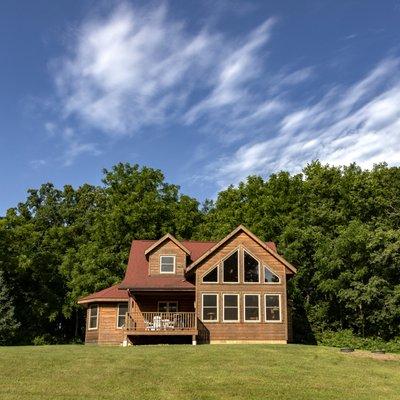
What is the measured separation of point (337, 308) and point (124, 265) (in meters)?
17.6

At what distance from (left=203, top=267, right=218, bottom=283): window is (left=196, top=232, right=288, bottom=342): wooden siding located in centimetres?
18

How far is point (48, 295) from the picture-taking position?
45.6 metres

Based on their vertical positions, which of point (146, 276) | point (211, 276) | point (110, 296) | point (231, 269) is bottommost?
point (110, 296)

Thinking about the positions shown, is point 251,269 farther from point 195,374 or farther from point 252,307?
point 195,374

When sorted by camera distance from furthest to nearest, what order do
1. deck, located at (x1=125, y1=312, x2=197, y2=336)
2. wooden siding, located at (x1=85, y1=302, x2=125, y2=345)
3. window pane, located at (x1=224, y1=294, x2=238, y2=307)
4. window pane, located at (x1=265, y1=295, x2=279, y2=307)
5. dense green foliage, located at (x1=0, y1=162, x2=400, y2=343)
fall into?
1. dense green foliage, located at (x1=0, y1=162, x2=400, y2=343)
2. wooden siding, located at (x1=85, y1=302, x2=125, y2=345)
3. window pane, located at (x1=265, y1=295, x2=279, y2=307)
4. window pane, located at (x1=224, y1=294, x2=238, y2=307)
5. deck, located at (x1=125, y1=312, x2=197, y2=336)

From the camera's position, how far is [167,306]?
102ft

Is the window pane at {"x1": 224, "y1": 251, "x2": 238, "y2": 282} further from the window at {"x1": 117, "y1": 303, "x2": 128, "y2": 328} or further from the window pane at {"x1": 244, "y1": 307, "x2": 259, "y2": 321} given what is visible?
the window at {"x1": 117, "y1": 303, "x2": 128, "y2": 328}

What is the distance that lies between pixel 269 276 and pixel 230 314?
3.13 meters

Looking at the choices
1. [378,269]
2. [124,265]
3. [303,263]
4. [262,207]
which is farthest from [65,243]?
[378,269]

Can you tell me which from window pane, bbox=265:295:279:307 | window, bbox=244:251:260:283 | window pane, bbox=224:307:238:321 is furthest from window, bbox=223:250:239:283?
window pane, bbox=265:295:279:307

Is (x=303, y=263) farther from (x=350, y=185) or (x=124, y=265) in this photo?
(x=124, y=265)

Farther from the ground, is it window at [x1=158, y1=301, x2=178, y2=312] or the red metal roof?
the red metal roof

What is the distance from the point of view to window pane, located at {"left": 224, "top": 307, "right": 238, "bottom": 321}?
95.5 feet

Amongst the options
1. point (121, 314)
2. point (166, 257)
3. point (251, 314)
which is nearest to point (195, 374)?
point (251, 314)
